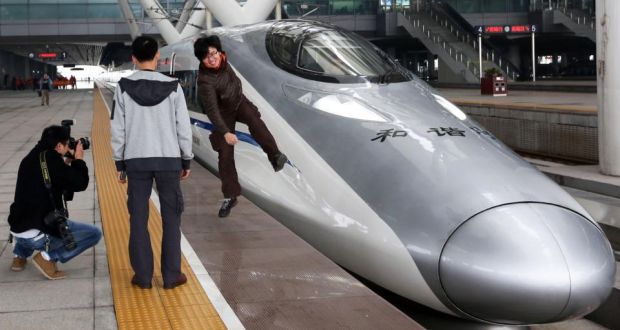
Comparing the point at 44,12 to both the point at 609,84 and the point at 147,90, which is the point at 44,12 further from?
the point at 147,90

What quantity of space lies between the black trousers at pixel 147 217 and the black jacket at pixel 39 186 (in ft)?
1.35

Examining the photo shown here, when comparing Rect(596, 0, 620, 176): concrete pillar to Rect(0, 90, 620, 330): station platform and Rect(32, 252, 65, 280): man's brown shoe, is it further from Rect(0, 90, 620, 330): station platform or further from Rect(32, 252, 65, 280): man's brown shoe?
Rect(32, 252, 65, 280): man's brown shoe

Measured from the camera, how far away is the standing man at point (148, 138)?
498 cm

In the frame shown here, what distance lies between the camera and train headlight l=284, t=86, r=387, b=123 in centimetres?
682

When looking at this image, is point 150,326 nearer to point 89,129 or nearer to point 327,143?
point 327,143

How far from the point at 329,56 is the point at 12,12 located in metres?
50.6

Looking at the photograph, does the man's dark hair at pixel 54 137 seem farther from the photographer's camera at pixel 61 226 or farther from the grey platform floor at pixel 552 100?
the grey platform floor at pixel 552 100

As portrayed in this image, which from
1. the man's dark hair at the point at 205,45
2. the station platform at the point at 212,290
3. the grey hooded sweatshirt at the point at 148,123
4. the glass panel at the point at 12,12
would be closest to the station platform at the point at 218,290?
the station platform at the point at 212,290

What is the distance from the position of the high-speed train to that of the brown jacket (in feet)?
1.20

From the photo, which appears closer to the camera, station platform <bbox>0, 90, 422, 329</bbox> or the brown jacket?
station platform <bbox>0, 90, 422, 329</bbox>

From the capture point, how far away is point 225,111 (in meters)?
7.67

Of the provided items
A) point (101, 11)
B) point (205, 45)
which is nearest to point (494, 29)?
point (101, 11)

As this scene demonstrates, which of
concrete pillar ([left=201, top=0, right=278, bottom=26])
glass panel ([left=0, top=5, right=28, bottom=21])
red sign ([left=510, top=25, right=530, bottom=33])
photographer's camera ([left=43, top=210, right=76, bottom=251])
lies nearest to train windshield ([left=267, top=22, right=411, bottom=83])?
photographer's camera ([left=43, top=210, right=76, bottom=251])

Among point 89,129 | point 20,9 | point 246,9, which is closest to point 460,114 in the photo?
point 246,9
